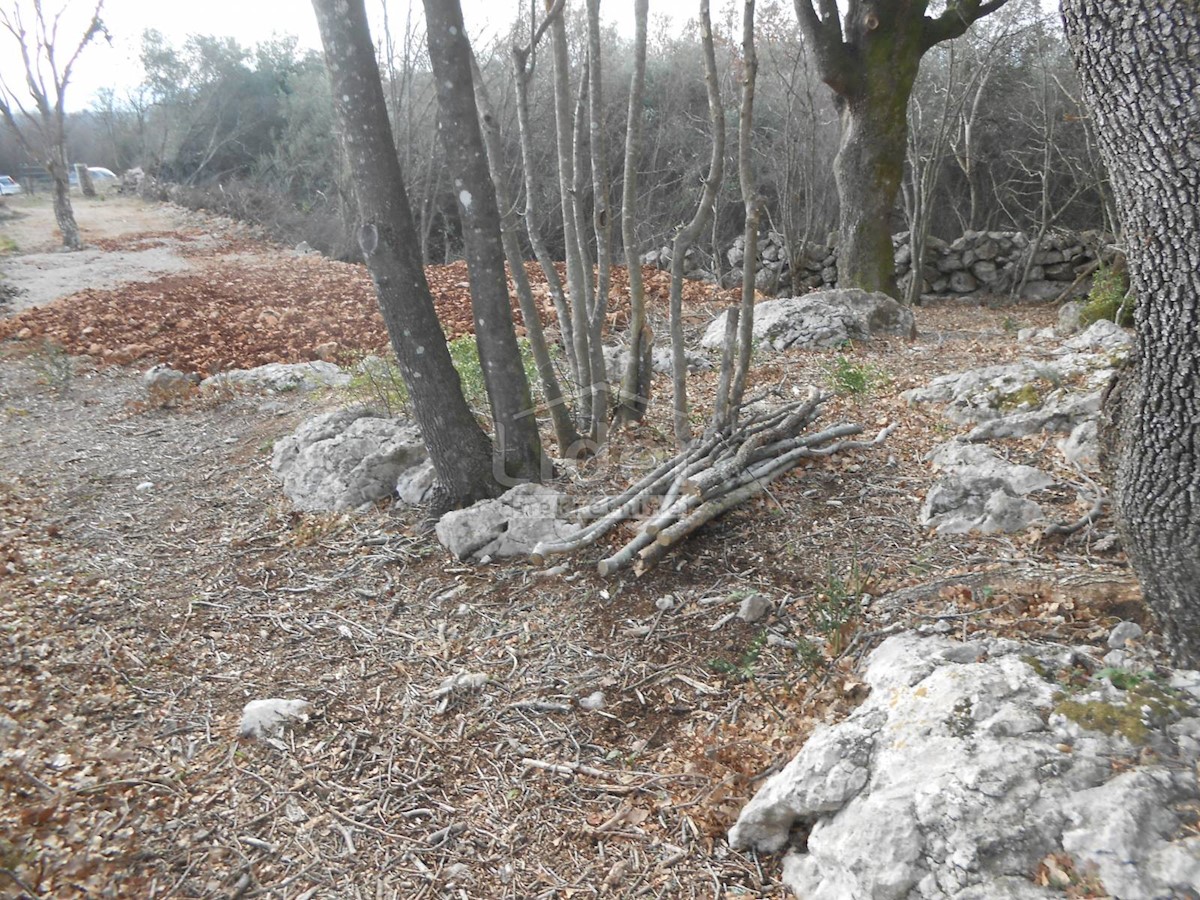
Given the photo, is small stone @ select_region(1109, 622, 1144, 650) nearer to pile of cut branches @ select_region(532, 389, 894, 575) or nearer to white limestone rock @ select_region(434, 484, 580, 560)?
pile of cut branches @ select_region(532, 389, 894, 575)

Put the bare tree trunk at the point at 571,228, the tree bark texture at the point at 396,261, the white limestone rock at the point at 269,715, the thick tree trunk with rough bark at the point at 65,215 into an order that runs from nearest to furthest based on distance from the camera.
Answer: the white limestone rock at the point at 269,715, the tree bark texture at the point at 396,261, the bare tree trunk at the point at 571,228, the thick tree trunk with rough bark at the point at 65,215

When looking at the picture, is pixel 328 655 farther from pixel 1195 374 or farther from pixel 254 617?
pixel 1195 374

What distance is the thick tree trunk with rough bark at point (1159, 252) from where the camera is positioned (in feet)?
5.86

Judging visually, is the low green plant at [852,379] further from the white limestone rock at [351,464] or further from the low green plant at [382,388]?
the low green plant at [382,388]

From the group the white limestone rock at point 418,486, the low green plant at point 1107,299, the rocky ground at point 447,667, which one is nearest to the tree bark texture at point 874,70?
the low green plant at point 1107,299

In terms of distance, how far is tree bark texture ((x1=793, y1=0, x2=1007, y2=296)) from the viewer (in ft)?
25.5

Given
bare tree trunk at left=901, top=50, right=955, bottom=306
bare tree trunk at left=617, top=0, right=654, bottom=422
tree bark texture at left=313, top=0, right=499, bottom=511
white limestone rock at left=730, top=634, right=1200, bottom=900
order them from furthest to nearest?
bare tree trunk at left=901, top=50, right=955, bottom=306
bare tree trunk at left=617, top=0, right=654, bottom=422
tree bark texture at left=313, top=0, right=499, bottom=511
white limestone rock at left=730, top=634, right=1200, bottom=900

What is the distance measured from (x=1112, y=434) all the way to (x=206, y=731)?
10.8 feet

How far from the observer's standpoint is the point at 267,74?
24.7m

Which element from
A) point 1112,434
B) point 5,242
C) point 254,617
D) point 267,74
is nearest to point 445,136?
point 254,617

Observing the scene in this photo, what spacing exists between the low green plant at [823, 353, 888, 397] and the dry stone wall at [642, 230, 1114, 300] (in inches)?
208

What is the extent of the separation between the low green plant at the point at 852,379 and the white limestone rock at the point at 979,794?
284cm

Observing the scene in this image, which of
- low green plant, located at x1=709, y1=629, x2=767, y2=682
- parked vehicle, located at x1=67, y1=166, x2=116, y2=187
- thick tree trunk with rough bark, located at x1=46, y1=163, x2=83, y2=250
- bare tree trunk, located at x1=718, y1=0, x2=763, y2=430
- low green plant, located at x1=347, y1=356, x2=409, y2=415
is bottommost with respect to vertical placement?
low green plant, located at x1=709, y1=629, x2=767, y2=682

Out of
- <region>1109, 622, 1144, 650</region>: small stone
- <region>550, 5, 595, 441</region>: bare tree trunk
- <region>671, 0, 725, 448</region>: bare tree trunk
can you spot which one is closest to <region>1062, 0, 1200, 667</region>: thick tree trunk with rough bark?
<region>1109, 622, 1144, 650</region>: small stone
